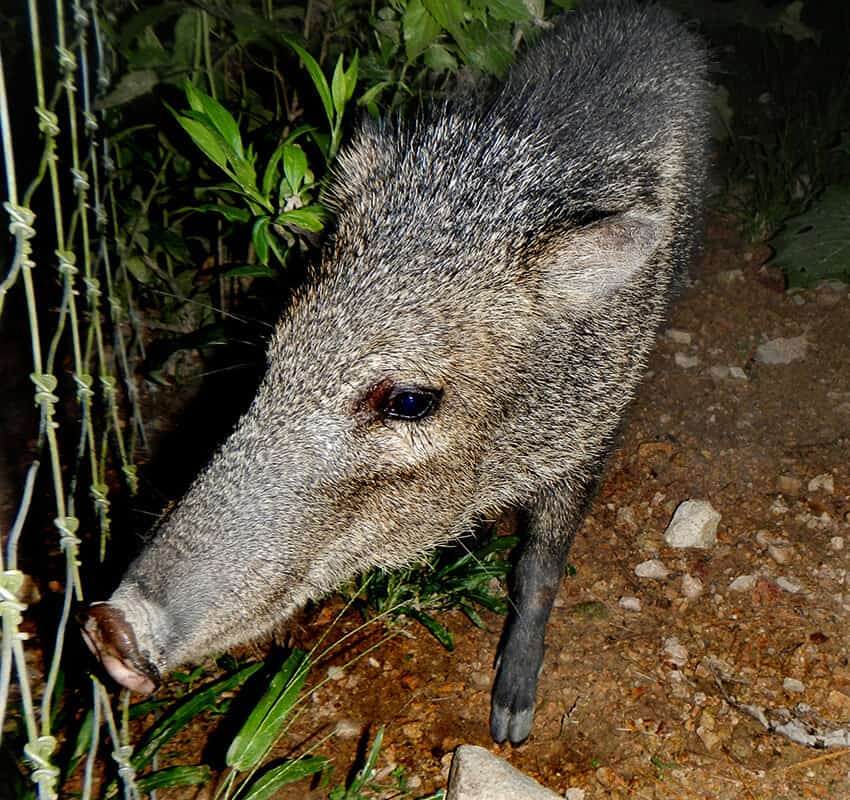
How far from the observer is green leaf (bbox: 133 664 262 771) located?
2.03m

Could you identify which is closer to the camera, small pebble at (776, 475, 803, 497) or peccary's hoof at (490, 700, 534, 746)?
peccary's hoof at (490, 700, 534, 746)

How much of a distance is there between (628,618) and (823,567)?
66cm

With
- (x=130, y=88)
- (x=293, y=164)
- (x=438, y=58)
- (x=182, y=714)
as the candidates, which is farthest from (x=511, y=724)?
(x=130, y=88)

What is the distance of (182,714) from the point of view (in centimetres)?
211

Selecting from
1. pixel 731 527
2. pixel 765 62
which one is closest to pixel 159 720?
pixel 731 527

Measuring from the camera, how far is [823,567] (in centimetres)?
274

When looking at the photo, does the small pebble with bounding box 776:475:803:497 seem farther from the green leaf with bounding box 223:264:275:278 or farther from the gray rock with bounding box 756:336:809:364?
the green leaf with bounding box 223:264:275:278

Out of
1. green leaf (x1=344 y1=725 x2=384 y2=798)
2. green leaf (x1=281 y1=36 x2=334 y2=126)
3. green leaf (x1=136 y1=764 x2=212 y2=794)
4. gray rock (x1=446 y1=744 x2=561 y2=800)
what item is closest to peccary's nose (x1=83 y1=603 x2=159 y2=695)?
green leaf (x1=136 y1=764 x2=212 y2=794)

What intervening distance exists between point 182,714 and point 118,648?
2.38 feet

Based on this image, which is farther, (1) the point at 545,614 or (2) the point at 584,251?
(1) the point at 545,614

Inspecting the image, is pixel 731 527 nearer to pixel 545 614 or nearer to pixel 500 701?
pixel 545 614

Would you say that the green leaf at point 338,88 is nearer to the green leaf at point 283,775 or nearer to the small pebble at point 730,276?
the green leaf at point 283,775

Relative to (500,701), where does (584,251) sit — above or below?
above

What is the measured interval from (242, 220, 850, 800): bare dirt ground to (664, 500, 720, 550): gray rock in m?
0.03
